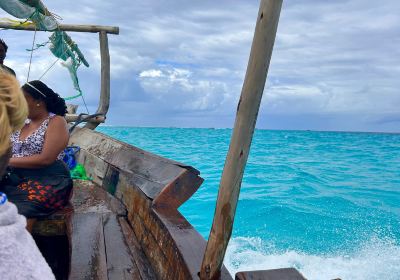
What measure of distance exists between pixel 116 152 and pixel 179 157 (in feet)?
60.5

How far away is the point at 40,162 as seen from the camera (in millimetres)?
2754

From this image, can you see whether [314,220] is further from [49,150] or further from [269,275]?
[269,275]

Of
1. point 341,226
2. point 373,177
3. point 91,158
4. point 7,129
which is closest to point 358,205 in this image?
point 341,226

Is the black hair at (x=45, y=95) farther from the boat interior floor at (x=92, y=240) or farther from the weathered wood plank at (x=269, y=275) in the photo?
the weathered wood plank at (x=269, y=275)

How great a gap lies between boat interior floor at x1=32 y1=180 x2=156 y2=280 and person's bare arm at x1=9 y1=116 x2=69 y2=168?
1.38 feet

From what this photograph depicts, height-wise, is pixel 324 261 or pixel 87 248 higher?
pixel 87 248

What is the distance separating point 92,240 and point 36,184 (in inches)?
24.2

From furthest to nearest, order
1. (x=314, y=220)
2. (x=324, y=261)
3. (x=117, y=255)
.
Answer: (x=314, y=220), (x=324, y=261), (x=117, y=255)

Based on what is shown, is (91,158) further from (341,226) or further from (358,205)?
(358,205)

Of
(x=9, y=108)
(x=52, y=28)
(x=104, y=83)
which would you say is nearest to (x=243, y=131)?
(x=9, y=108)

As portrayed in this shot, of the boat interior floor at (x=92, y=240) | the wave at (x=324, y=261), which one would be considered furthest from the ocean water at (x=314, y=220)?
the boat interior floor at (x=92, y=240)

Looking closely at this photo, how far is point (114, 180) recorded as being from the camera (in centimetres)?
383

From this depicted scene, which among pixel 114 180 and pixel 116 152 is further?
Answer: pixel 116 152

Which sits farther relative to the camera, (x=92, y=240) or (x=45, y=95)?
(x=45, y=95)
